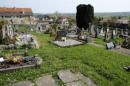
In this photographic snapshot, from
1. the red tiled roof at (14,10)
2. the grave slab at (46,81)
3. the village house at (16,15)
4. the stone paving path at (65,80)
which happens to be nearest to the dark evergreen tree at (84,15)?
the stone paving path at (65,80)

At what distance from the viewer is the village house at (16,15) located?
45.2 metres

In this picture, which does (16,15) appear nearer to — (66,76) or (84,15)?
(84,15)

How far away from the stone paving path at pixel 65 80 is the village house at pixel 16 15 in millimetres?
46866

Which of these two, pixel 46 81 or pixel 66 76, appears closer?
pixel 46 81

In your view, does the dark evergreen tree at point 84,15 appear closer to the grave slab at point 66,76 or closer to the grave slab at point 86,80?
the grave slab at point 66,76

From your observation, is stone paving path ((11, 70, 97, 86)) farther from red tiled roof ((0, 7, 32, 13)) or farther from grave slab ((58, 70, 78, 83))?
red tiled roof ((0, 7, 32, 13))

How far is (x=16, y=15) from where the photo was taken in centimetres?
4694

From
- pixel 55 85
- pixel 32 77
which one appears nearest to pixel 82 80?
pixel 55 85

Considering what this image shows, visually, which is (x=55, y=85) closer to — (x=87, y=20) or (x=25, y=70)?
Answer: (x=25, y=70)

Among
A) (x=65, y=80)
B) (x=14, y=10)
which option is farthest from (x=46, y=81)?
(x=14, y=10)

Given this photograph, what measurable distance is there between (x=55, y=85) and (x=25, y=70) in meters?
2.01

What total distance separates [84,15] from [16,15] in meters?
33.3

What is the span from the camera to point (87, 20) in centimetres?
2694

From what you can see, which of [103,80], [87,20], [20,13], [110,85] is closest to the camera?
[110,85]
